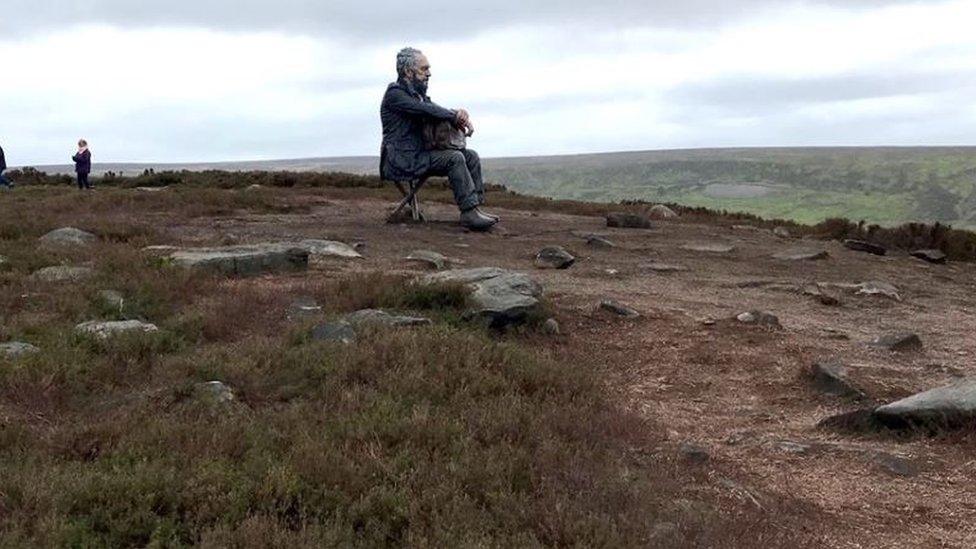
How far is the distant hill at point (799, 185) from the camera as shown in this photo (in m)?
40.9

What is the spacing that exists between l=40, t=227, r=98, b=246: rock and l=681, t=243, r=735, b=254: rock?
800 cm

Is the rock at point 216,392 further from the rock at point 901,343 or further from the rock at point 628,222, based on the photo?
the rock at point 628,222

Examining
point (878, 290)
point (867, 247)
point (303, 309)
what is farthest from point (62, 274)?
point (867, 247)

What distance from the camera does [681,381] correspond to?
21.7 feet

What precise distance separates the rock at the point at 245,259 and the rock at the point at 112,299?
121cm

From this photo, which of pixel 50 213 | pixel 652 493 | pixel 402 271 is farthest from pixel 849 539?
pixel 50 213

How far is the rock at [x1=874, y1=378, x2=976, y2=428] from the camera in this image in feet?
17.5

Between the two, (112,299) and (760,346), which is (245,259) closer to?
(112,299)

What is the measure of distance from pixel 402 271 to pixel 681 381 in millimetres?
3942

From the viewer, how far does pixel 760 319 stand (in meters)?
8.07

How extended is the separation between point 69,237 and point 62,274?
2648 mm

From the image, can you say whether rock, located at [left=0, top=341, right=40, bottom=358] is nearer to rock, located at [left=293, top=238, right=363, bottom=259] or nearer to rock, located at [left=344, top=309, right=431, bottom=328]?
rock, located at [left=344, top=309, right=431, bottom=328]

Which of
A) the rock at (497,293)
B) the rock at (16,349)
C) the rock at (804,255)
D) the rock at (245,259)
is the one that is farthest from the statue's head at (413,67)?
the rock at (16,349)

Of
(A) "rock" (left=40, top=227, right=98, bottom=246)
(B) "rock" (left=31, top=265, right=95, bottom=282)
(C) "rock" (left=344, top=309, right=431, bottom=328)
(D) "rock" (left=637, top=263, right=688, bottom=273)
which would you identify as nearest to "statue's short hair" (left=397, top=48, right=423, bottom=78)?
(D) "rock" (left=637, top=263, right=688, bottom=273)
